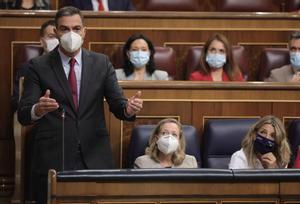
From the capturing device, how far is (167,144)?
8.39 ft

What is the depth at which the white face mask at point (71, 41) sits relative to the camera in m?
2.38

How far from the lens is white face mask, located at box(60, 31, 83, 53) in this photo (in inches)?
93.8

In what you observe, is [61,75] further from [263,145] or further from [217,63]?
[217,63]

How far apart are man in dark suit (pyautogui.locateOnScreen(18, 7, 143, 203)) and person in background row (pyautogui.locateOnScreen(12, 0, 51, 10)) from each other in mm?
1248

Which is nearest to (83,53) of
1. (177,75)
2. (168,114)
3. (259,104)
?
(168,114)

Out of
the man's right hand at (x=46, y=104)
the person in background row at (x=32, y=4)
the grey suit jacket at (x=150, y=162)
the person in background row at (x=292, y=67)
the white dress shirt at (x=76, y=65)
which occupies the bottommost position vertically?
the grey suit jacket at (x=150, y=162)

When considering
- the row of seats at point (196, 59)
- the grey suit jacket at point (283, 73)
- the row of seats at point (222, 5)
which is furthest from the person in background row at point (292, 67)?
the row of seats at point (222, 5)

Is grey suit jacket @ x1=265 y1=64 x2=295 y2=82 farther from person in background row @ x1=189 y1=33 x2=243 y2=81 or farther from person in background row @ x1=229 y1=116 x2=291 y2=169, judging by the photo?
person in background row @ x1=229 y1=116 x2=291 y2=169

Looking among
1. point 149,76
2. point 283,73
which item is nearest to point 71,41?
point 149,76

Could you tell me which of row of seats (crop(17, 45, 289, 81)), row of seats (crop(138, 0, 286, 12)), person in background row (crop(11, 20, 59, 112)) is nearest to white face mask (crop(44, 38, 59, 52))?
person in background row (crop(11, 20, 59, 112))

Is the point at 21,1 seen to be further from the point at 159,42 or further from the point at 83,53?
the point at 83,53

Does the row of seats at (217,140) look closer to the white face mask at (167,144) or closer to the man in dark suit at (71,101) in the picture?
the white face mask at (167,144)

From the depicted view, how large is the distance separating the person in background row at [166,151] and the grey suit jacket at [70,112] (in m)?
0.20

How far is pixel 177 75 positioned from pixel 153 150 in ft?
2.79
